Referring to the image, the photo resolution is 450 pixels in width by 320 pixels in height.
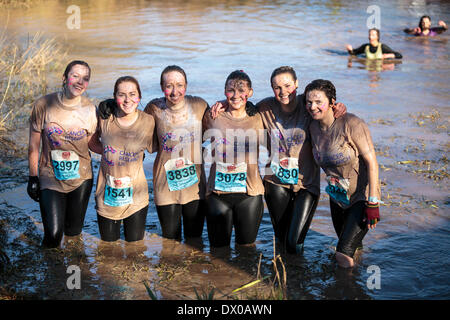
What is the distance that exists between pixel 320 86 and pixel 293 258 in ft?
5.08

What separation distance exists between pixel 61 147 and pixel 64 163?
0.47 ft

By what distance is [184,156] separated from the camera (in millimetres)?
5074

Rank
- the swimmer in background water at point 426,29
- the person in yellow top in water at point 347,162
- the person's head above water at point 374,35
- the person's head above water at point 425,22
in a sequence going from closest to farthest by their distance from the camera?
the person in yellow top in water at point 347,162, the person's head above water at point 374,35, the person's head above water at point 425,22, the swimmer in background water at point 426,29

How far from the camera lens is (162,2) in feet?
88.1

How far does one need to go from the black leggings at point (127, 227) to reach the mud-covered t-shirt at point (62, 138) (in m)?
0.44

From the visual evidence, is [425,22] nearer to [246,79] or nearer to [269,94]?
[269,94]

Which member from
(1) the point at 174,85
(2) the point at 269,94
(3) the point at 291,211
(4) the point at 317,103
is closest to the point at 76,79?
(1) the point at 174,85

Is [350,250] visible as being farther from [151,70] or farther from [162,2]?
[162,2]

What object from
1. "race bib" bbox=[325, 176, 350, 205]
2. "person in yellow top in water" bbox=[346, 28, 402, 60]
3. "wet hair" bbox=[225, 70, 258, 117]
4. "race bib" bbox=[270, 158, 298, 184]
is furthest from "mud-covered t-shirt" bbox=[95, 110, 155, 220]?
"person in yellow top in water" bbox=[346, 28, 402, 60]

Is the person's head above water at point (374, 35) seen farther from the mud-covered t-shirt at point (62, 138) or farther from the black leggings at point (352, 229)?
the mud-covered t-shirt at point (62, 138)

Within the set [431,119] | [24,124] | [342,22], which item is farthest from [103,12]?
[431,119]

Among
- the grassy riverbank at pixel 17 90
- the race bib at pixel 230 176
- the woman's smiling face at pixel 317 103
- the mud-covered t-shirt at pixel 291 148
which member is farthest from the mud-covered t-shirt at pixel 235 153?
the grassy riverbank at pixel 17 90

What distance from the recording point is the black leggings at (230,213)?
16.7ft

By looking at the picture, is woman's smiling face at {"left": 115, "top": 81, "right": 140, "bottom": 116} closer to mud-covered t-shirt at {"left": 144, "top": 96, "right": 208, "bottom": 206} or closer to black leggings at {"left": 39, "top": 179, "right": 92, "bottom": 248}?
mud-covered t-shirt at {"left": 144, "top": 96, "right": 208, "bottom": 206}
